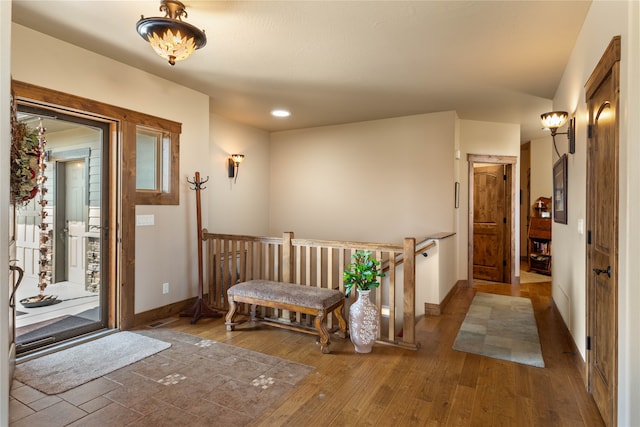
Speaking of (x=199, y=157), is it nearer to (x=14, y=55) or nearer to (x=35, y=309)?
(x=14, y=55)

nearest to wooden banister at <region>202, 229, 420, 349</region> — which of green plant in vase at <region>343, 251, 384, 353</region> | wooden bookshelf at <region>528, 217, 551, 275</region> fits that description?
green plant in vase at <region>343, 251, 384, 353</region>

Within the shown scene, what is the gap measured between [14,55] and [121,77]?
84 centimetres

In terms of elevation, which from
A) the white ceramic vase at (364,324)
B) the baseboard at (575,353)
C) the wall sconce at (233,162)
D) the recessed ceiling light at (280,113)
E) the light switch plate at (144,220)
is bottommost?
the baseboard at (575,353)

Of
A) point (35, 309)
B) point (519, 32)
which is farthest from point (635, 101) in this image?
point (35, 309)

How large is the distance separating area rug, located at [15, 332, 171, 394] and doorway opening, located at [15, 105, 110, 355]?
1.17 feet

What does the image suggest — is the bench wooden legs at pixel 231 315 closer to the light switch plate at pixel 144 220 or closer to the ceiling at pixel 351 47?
the light switch plate at pixel 144 220

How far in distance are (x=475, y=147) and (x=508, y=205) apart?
4.03 feet

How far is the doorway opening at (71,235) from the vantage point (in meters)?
3.16

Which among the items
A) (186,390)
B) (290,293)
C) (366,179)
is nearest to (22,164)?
(186,390)

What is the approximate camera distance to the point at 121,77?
3.33 meters

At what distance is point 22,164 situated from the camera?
7.36ft

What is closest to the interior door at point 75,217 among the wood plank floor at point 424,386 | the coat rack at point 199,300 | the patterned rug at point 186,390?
the coat rack at point 199,300

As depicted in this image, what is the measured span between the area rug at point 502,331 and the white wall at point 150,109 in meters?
3.12

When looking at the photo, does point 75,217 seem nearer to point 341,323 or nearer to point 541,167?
point 341,323
